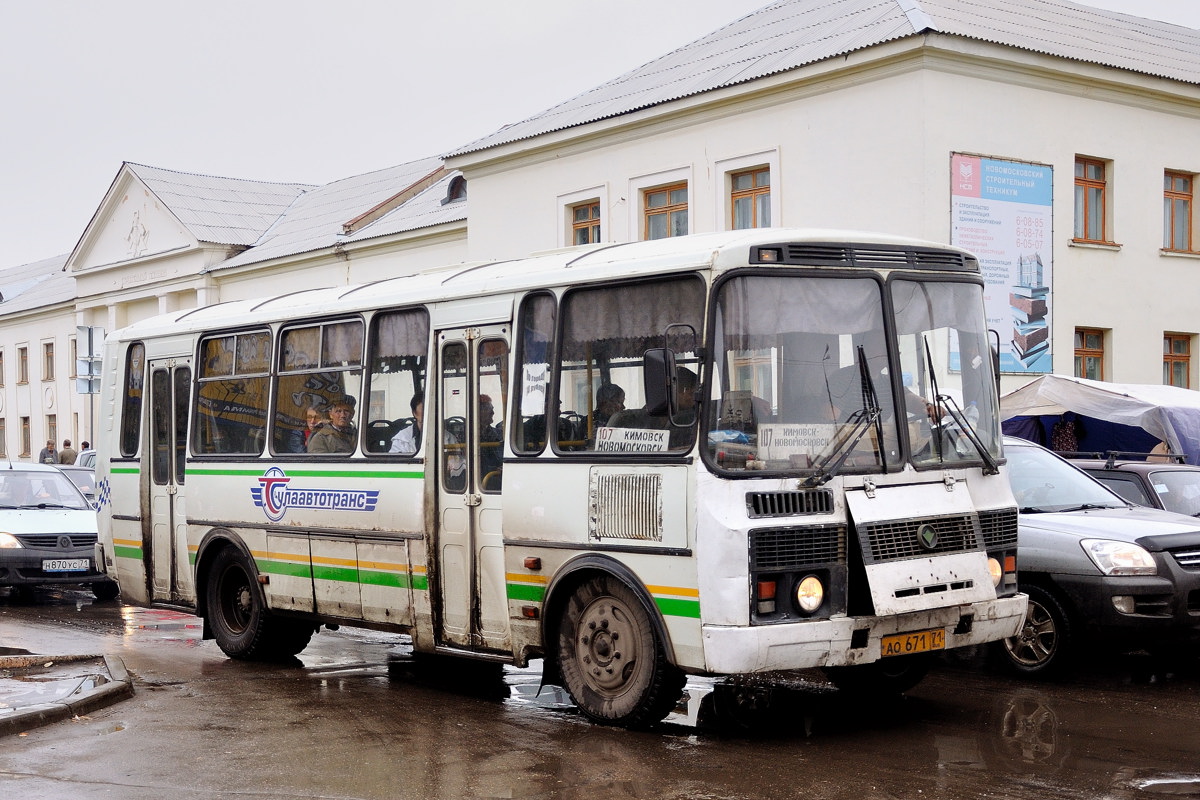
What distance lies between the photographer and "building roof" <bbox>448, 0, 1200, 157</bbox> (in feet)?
82.9

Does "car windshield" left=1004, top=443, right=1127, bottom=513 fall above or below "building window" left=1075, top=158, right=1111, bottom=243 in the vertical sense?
below

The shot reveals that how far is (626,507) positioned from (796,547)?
1045 mm

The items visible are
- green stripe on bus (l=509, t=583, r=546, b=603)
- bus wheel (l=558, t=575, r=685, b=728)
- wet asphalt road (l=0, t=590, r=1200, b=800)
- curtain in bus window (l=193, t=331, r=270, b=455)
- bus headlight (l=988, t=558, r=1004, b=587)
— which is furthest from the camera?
curtain in bus window (l=193, t=331, r=270, b=455)

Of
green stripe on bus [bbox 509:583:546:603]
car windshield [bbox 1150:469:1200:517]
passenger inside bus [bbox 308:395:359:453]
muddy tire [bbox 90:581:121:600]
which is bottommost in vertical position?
muddy tire [bbox 90:581:121:600]

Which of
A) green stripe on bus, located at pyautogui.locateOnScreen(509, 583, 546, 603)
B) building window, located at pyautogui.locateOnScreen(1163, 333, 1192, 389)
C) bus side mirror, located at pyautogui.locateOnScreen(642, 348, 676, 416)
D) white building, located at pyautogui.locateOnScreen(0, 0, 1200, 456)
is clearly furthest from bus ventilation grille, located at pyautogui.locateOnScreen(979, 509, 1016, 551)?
building window, located at pyautogui.locateOnScreen(1163, 333, 1192, 389)

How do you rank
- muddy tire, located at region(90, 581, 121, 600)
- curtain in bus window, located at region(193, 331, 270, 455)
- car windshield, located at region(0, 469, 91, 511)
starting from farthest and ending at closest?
car windshield, located at region(0, 469, 91, 511) → muddy tire, located at region(90, 581, 121, 600) → curtain in bus window, located at region(193, 331, 270, 455)

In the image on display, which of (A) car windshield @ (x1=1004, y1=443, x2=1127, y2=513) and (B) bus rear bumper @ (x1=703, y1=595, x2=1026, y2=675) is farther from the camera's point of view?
(A) car windshield @ (x1=1004, y1=443, x2=1127, y2=513)

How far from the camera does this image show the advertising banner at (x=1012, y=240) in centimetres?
2445

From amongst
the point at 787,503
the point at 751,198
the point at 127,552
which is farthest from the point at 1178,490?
the point at 751,198

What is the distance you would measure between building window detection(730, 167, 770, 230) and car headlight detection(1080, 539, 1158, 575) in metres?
16.8

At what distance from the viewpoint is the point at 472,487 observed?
9.85 metres

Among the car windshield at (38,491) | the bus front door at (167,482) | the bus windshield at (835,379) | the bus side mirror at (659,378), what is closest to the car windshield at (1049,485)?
the bus windshield at (835,379)

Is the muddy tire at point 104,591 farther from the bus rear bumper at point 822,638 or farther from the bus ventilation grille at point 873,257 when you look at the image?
the bus ventilation grille at point 873,257

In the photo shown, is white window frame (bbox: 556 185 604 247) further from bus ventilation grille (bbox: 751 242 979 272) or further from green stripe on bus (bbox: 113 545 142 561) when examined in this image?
bus ventilation grille (bbox: 751 242 979 272)
